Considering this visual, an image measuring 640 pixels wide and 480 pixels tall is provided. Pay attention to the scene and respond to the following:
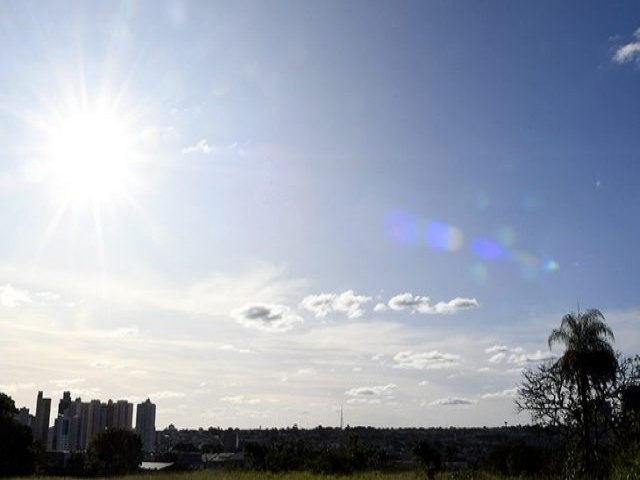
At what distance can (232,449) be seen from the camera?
630ft

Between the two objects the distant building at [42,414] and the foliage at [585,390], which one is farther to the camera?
the distant building at [42,414]

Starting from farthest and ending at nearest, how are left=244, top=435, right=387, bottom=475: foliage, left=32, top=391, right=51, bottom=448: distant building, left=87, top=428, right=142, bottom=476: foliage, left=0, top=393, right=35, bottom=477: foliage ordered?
left=32, top=391, right=51, bottom=448: distant building
left=87, top=428, right=142, bottom=476: foliage
left=0, top=393, right=35, bottom=477: foliage
left=244, top=435, right=387, bottom=475: foliage

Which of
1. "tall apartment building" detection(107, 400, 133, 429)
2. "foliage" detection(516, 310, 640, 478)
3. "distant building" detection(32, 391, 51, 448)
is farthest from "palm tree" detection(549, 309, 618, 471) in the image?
"tall apartment building" detection(107, 400, 133, 429)

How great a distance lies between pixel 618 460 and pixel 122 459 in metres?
96.1

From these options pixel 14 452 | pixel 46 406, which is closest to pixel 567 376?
pixel 14 452

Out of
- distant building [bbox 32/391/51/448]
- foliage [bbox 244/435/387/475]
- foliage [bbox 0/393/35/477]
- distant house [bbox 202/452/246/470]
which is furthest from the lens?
distant building [bbox 32/391/51/448]

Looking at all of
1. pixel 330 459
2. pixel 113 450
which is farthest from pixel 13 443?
pixel 113 450

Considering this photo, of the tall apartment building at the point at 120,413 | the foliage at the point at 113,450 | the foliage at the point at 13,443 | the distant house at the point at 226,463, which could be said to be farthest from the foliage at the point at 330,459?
the tall apartment building at the point at 120,413

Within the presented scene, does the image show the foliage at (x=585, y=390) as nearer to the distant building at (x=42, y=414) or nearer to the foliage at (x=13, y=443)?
the foliage at (x=13, y=443)

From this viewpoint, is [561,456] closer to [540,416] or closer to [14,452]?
[540,416]

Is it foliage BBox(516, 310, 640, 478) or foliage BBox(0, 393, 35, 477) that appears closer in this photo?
foliage BBox(516, 310, 640, 478)

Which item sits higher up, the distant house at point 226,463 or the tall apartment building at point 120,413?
the tall apartment building at point 120,413

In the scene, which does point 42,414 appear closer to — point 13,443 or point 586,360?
point 13,443

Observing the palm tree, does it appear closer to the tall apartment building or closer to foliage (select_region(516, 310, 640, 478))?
foliage (select_region(516, 310, 640, 478))
